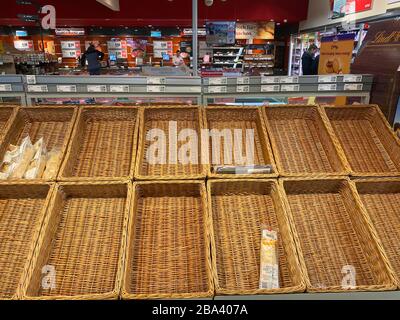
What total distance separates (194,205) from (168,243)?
0.91 feet

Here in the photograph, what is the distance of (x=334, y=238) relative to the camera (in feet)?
5.58

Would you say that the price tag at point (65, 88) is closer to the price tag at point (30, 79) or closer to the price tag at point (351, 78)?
the price tag at point (30, 79)

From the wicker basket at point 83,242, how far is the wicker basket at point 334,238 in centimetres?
88

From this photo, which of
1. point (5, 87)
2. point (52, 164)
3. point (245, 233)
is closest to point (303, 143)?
point (245, 233)

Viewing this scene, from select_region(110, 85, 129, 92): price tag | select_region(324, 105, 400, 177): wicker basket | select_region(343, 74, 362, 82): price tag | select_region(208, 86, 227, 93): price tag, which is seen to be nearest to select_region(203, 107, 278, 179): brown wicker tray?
select_region(208, 86, 227, 93): price tag

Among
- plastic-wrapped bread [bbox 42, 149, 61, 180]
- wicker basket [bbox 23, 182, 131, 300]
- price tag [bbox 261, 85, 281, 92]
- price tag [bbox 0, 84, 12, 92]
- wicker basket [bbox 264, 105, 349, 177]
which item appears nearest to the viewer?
wicker basket [bbox 23, 182, 131, 300]

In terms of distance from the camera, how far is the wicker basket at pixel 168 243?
4.89 feet

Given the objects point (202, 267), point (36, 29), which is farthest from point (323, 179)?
Answer: point (36, 29)

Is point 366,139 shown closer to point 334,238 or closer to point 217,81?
point 334,238

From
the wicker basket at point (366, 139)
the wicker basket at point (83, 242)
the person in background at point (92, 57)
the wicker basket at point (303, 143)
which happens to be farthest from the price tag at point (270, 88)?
the person in background at point (92, 57)

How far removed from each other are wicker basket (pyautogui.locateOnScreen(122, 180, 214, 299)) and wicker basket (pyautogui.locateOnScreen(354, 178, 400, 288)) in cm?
91

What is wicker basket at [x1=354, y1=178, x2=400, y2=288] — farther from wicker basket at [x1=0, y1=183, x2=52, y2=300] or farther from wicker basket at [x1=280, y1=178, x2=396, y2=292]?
wicker basket at [x1=0, y1=183, x2=52, y2=300]

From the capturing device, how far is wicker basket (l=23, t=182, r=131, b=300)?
4.78 feet

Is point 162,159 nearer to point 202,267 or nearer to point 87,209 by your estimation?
point 87,209
